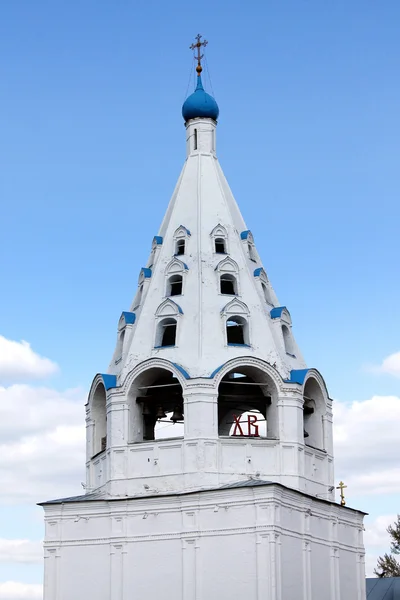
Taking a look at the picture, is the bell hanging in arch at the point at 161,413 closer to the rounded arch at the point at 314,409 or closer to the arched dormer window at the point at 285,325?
the arched dormer window at the point at 285,325

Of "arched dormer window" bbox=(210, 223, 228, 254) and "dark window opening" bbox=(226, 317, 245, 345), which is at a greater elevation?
"arched dormer window" bbox=(210, 223, 228, 254)

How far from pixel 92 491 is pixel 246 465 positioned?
174 inches

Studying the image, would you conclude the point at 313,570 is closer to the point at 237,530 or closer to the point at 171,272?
the point at 237,530

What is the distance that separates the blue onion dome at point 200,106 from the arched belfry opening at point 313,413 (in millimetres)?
8303

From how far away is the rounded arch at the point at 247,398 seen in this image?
3331 centimetres

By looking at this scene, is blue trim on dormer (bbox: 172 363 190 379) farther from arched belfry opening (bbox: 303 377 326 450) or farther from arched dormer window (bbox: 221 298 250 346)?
arched belfry opening (bbox: 303 377 326 450)

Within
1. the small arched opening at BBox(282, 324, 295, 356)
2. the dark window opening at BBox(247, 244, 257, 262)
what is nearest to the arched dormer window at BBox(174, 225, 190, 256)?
the dark window opening at BBox(247, 244, 257, 262)

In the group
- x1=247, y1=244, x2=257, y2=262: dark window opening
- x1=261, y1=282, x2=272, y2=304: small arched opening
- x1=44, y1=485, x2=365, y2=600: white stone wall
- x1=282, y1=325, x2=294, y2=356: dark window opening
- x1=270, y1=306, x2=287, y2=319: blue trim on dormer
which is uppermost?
x1=247, y1=244, x2=257, y2=262: dark window opening

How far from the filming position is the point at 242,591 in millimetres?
→ 30625

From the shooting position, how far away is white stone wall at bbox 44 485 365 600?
30.9 metres

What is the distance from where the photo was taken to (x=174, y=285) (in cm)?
3522

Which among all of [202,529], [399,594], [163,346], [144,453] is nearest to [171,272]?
[163,346]

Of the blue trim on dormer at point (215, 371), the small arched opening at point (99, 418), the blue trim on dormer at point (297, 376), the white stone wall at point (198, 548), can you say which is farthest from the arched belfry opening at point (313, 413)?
the small arched opening at point (99, 418)

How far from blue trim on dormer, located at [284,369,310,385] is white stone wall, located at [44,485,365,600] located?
3.02 meters
